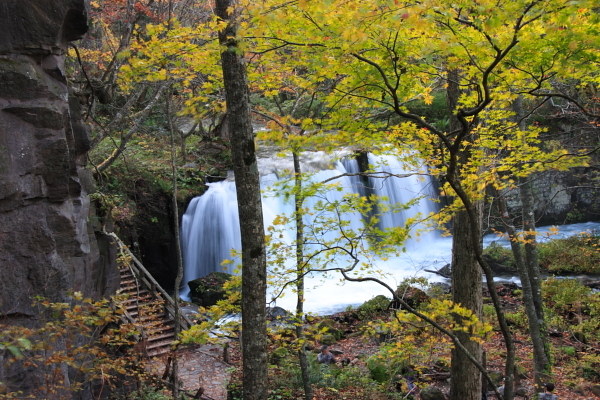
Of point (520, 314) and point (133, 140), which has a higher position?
point (133, 140)

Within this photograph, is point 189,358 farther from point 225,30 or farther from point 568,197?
point 568,197

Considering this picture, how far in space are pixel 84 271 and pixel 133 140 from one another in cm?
1195

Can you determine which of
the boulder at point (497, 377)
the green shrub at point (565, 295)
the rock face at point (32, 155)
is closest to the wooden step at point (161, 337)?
the rock face at point (32, 155)

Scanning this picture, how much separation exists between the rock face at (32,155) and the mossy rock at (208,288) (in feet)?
27.3

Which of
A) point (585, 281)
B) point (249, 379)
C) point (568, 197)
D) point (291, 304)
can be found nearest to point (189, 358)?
point (291, 304)

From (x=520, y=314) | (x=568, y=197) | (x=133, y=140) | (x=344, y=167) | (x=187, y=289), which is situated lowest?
(x=520, y=314)

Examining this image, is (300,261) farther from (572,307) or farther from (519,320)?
(572,307)

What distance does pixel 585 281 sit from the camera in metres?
15.3

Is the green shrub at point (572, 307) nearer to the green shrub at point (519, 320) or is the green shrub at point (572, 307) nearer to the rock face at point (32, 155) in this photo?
the green shrub at point (519, 320)

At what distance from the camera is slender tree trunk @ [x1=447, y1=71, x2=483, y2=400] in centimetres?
617

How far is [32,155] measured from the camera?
5145 mm

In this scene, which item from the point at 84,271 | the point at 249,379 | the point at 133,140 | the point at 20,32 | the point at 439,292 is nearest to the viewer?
the point at 249,379

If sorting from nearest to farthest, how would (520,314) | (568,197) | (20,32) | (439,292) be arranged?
(20,32) < (520,314) < (439,292) < (568,197)

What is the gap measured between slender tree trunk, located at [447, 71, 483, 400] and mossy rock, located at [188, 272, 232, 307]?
8.61 metres
